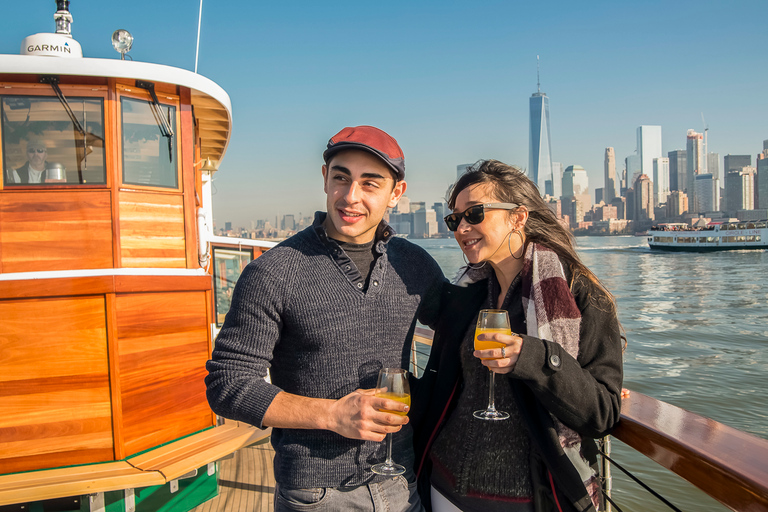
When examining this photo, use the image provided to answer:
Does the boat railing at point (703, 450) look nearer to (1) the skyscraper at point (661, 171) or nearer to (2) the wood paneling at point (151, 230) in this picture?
(2) the wood paneling at point (151, 230)

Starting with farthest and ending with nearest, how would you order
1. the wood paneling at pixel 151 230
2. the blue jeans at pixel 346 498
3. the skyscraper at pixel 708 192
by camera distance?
the skyscraper at pixel 708 192, the wood paneling at pixel 151 230, the blue jeans at pixel 346 498

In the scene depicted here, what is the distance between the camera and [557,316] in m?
1.82

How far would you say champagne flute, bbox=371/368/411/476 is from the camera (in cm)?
171

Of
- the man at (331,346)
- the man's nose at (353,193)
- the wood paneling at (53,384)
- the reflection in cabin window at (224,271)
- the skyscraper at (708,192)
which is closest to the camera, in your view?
the man at (331,346)

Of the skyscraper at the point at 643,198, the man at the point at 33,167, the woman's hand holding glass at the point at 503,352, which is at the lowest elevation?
the woman's hand holding glass at the point at 503,352

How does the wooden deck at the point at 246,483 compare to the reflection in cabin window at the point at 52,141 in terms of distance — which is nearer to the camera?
the reflection in cabin window at the point at 52,141

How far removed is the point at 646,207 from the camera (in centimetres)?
12638

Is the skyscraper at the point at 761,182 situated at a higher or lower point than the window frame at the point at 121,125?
higher

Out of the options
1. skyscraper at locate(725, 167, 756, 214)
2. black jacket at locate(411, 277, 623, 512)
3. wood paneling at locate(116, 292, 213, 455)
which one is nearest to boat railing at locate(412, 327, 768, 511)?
black jacket at locate(411, 277, 623, 512)

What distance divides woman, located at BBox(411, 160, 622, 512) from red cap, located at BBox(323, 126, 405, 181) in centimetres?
43

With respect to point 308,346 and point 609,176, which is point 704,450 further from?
point 609,176

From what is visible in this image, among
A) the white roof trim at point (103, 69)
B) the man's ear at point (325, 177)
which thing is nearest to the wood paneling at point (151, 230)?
the white roof trim at point (103, 69)

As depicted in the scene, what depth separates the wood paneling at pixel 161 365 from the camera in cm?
362

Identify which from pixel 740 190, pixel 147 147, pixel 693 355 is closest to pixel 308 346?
pixel 147 147
